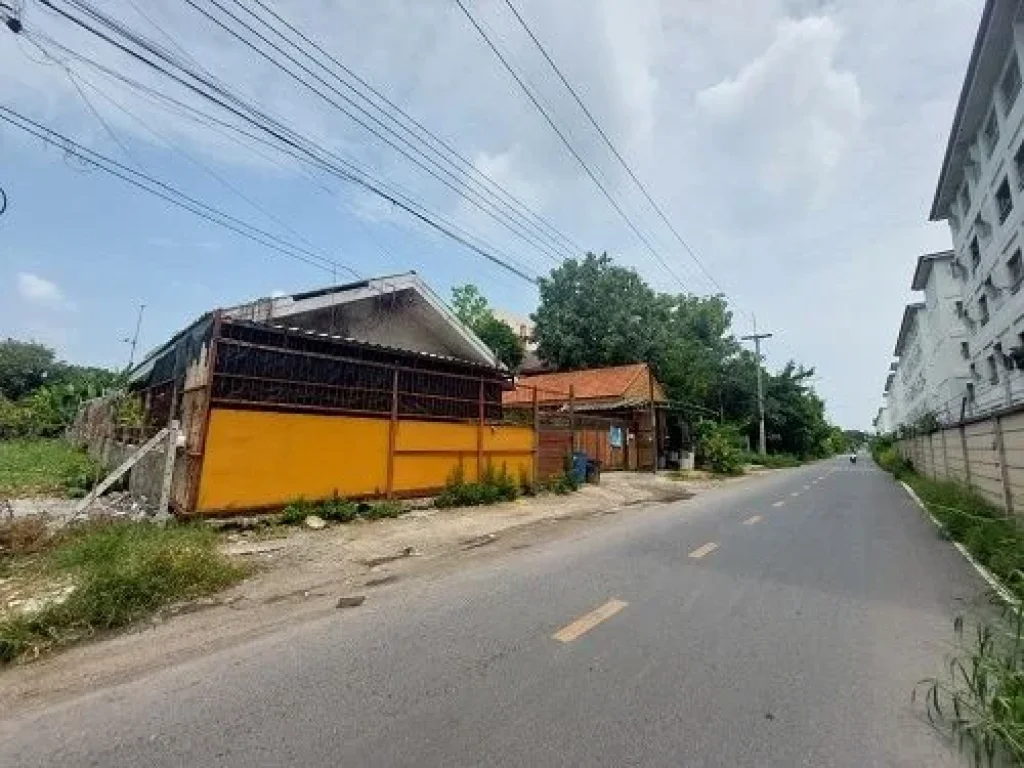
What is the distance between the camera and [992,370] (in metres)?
21.2

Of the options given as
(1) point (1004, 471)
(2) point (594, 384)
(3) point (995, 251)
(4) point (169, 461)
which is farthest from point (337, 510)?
(3) point (995, 251)

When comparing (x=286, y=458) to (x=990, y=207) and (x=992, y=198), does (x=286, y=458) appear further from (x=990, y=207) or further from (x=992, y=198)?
(x=990, y=207)

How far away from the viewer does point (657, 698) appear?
10.7 feet

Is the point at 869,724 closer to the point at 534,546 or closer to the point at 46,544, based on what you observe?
the point at 534,546

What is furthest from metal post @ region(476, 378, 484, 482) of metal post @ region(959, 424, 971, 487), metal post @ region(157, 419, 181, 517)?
metal post @ region(959, 424, 971, 487)

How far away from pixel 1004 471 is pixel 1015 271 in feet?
43.5

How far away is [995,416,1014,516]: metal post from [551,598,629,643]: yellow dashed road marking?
8.08 metres

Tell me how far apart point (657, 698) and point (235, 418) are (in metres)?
7.83

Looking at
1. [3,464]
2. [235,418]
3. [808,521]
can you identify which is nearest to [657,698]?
[235,418]

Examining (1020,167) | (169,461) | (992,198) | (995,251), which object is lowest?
(169,461)

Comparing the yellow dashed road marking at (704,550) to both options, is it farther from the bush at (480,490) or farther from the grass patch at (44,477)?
the grass patch at (44,477)

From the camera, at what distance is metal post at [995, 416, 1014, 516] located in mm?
8930

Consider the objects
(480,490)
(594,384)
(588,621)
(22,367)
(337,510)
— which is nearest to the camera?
(588,621)

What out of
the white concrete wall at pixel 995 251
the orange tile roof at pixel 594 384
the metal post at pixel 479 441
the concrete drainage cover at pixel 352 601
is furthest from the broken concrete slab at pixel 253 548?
the orange tile roof at pixel 594 384
